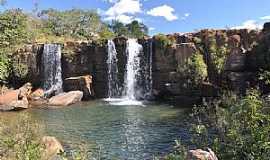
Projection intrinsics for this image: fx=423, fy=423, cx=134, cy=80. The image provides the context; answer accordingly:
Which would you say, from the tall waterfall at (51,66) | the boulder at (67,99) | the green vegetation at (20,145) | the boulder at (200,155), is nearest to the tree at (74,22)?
the tall waterfall at (51,66)

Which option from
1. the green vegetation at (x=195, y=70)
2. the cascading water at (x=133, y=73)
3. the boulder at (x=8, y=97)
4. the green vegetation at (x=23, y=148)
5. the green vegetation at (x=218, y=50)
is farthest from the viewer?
the cascading water at (x=133, y=73)

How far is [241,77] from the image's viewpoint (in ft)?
105

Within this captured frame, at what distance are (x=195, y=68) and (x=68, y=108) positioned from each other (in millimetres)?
10579

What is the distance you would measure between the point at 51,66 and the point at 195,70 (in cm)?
1495

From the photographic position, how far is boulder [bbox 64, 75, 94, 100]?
123 feet

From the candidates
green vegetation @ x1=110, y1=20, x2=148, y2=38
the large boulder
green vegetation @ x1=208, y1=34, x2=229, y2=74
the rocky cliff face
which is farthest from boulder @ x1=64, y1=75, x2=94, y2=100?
green vegetation @ x1=110, y1=20, x2=148, y2=38

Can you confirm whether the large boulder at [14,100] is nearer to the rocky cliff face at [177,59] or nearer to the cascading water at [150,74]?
the rocky cliff face at [177,59]

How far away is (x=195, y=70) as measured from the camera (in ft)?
112

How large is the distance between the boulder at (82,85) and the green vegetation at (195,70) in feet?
28.3

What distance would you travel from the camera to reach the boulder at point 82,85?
37.5 meters

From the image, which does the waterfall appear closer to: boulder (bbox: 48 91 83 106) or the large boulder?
boulder (bbox: 48 91 83 106)

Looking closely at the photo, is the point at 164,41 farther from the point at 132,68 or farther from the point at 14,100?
the point at 14,100

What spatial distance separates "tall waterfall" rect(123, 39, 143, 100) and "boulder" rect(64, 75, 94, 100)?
10.8ft

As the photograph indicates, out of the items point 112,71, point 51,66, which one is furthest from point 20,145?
point 51,66
